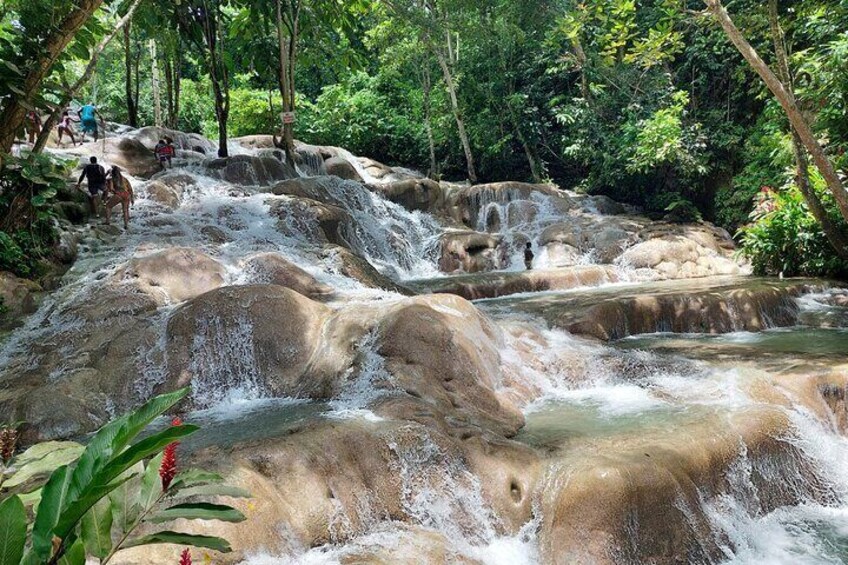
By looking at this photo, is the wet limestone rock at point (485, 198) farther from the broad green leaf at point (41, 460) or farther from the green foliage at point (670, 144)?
the broad green leaf at point (41, 460)

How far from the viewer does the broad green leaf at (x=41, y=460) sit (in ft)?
4.29

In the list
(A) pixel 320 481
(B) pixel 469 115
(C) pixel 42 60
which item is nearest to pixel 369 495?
(A) pixel 320 481

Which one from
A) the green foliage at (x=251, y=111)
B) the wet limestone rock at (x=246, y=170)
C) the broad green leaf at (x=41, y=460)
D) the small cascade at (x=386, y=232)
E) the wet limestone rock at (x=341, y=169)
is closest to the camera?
the broad green leaf at (x=41, y=460)

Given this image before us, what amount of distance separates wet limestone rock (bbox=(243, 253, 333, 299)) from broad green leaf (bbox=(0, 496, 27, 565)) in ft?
24.8

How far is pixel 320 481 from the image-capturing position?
427 centimetres

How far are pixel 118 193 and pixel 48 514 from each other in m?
10.8

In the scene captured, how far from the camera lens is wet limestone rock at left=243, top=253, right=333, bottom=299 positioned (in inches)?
343

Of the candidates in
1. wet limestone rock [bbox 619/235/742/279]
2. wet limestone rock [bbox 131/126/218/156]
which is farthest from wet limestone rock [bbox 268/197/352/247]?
wet limestone rock [bbox 131/126/218/156]

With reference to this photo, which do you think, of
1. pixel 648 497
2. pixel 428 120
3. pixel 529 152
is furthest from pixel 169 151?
pixel 648 497

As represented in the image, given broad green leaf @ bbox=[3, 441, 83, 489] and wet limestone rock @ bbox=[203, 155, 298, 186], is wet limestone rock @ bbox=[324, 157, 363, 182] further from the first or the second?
broad green leaf @ bbox=[3, 441, 83, 489]

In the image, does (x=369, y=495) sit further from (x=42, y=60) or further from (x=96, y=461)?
(x=42, y=60)

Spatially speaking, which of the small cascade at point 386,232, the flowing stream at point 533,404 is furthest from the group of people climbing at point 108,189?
the small cascade at point 386,232

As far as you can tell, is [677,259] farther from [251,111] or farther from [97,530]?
[251,111]

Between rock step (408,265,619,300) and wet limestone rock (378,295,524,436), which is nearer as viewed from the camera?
wet limestone rock (378,295,524,436)
